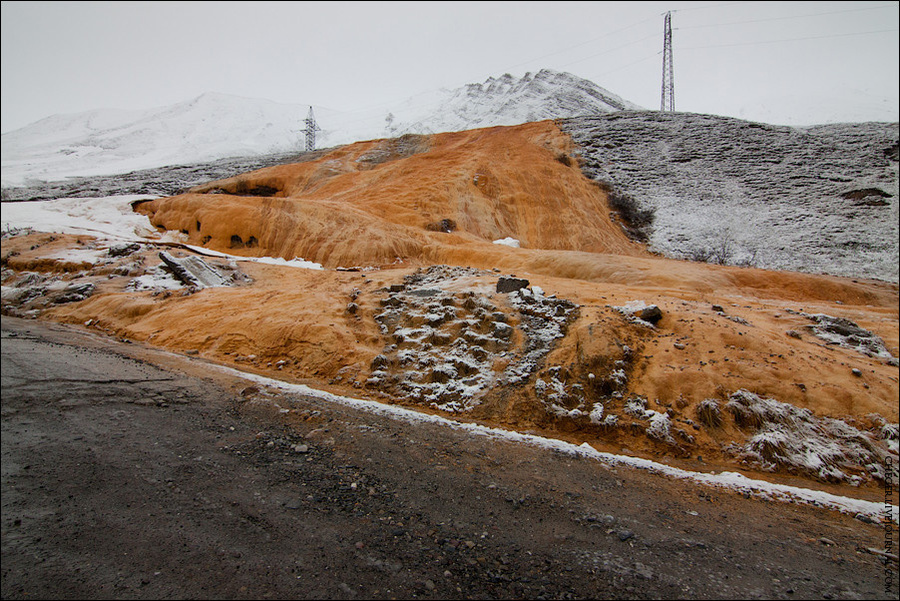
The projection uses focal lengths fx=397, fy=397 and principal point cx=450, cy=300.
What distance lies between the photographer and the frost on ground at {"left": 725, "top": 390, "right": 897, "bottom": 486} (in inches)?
205

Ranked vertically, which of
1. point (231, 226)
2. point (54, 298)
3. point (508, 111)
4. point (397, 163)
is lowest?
point (54, 298)

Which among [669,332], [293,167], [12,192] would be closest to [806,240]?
[669,332]

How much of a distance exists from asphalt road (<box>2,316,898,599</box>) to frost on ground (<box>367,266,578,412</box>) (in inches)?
78.5

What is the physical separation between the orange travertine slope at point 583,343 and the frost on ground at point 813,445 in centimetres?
2

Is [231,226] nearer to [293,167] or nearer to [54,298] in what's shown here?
[54,298]

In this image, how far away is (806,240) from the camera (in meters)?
18.3

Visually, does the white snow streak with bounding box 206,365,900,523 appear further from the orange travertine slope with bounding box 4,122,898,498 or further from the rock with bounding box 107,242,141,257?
the rock with bounding box 107,242,141,257

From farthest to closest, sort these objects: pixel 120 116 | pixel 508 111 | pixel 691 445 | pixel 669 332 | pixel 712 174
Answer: pixel 120 116 < pixel 508 111 < pixel 712 174 < pixel 669 332 < pixel 691 445

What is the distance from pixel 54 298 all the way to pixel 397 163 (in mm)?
22922

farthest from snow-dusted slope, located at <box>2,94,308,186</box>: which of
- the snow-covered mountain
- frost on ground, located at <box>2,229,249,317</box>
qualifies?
frost on ground, located at <box>2,229,249,317</box>

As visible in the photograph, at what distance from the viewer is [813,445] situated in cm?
549

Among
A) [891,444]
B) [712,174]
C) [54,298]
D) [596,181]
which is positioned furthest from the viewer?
[596,181]

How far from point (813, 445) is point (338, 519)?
20.8 feet

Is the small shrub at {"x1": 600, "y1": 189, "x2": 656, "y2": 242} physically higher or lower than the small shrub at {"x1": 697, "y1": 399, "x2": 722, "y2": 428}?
higher
